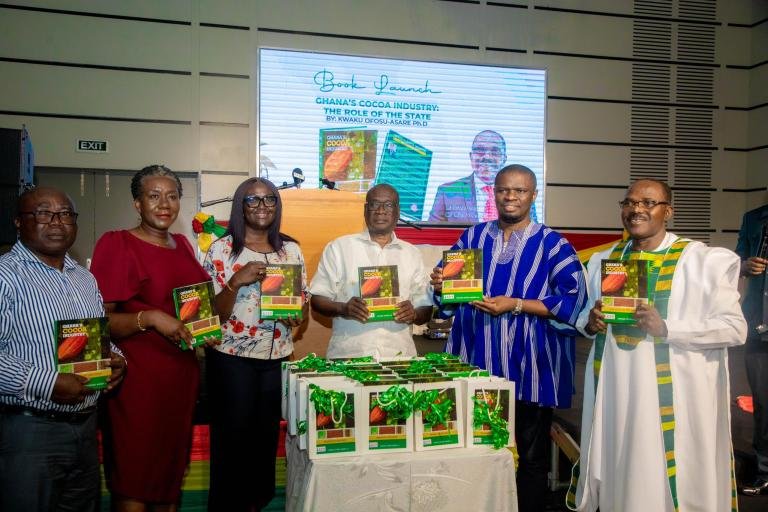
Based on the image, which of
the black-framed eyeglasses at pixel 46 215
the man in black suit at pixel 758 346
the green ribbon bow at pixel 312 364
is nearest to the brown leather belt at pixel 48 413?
the black-framed eyeglasses at pixel 46 215

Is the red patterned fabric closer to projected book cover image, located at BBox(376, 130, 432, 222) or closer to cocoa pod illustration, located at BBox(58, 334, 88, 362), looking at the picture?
projected book cover image, located at BBox(376, 130, 432, 222)

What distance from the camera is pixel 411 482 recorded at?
6.31ft

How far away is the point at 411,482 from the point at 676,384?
1172 millimetres

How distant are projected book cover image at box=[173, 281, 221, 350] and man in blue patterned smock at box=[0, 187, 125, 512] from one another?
0.26 metres

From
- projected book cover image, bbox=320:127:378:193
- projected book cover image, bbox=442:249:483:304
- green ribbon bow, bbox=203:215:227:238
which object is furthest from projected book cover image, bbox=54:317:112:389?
projected book cover image, bbox=320:127:378:193

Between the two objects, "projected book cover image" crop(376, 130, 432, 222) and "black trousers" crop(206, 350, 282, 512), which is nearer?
"black trousers" crop(206, 350, 282, 512)

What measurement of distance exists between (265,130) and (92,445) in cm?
505

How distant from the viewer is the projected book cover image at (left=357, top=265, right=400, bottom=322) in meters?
2.52

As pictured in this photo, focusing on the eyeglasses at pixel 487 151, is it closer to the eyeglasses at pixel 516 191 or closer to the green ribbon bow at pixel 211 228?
the green ribbon bow at pixel 211 228

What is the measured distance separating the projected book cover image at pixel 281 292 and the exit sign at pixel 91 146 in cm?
484

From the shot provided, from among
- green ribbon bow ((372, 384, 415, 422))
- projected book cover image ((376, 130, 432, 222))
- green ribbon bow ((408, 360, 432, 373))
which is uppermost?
projected book cover image ((376, 130, 432, 222))

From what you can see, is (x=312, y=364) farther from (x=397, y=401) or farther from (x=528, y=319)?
(x=528, y=319)

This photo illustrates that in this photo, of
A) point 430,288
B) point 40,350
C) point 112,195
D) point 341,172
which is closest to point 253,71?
point 341,172

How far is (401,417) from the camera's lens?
194 centimetres
